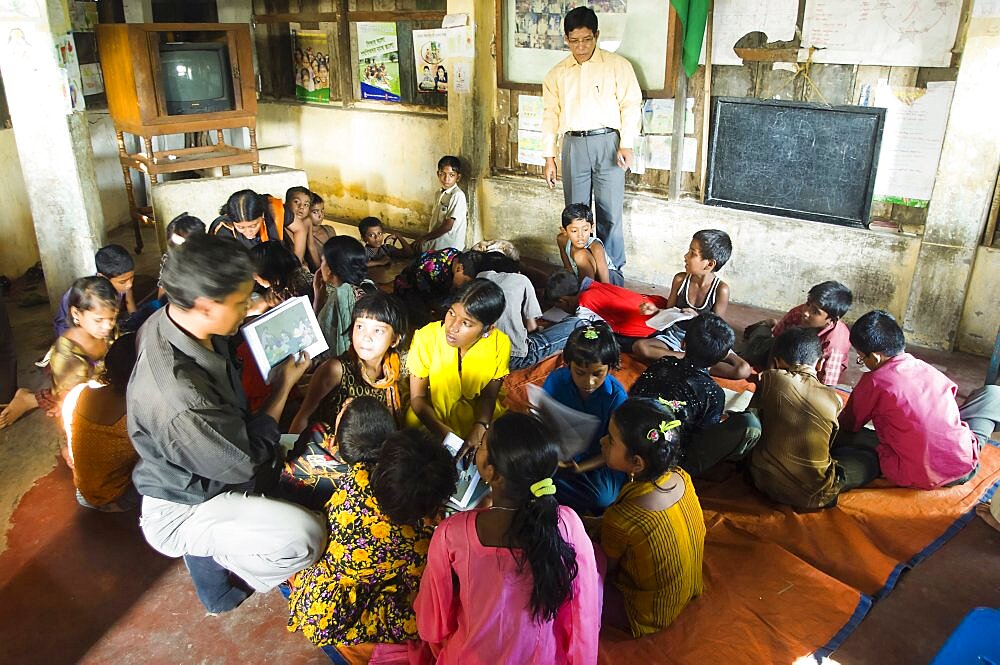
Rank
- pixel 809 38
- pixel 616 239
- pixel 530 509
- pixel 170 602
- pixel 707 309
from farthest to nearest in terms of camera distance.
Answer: pixel 616 239 → pixel 809 38 → pixel 707 309 → pixel 170 602 → pixel 530 509

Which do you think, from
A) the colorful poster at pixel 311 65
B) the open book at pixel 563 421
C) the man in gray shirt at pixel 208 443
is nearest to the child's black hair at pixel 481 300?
the open book at pixel 563 421

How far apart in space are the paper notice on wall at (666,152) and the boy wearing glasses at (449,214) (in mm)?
1701

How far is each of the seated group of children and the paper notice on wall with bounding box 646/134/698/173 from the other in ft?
5.48

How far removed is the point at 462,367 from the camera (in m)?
3.57

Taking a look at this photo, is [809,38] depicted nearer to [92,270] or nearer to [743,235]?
[743,235]

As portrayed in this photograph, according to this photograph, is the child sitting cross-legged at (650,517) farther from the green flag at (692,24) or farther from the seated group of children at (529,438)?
the green flag at (692,24)

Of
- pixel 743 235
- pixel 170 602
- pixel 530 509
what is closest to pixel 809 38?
pixel 743 235

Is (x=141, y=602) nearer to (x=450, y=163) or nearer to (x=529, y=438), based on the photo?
(x=529, y=438)

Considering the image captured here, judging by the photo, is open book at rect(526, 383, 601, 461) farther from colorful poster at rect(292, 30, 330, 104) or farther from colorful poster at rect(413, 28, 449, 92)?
colorful poster at rect(292, 30, 330, 104)

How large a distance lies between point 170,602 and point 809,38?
5.34 m

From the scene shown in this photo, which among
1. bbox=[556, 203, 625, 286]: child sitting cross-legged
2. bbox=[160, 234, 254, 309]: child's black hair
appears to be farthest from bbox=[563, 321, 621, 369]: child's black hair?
bbox=[556, 203, 625, 286]: child sitting cross-legged

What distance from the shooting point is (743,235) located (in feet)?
19.7

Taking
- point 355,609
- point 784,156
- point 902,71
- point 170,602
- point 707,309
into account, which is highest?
point 902,71

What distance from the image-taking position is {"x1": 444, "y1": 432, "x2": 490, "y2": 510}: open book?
116 inches
